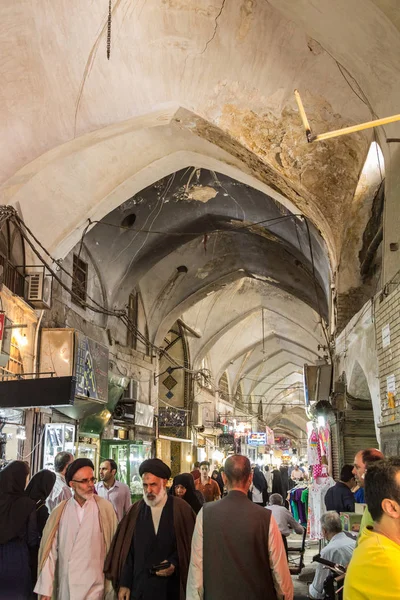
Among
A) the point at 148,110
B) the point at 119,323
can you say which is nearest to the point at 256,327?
→ the point at 119,323

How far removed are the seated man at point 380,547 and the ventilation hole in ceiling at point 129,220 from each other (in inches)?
466

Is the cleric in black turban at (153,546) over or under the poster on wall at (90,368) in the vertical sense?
under

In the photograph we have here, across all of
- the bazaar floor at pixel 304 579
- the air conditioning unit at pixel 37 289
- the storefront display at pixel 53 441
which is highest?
the air conditioning unit at pixel 37 289

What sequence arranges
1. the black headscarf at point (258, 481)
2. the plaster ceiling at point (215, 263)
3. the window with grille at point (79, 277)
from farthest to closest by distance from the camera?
the black headscarf at point (258, 481)
the plaster ceiling at point (215, 263)
the window with grille at point (79, 277)

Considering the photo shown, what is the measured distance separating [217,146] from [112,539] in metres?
7.64

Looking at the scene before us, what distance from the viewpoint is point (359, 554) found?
168cm

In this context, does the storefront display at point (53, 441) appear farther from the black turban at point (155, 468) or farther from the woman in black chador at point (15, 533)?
the black turban at point (155, 468)

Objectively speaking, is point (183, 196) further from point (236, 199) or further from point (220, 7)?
point (220, 7)

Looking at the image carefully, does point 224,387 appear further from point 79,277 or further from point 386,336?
point 386,336

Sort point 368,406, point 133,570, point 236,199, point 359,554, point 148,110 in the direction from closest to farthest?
point 359,554
point 133,570
point 148,110
point 368,406
point 236,199

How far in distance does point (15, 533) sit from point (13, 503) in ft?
0.58

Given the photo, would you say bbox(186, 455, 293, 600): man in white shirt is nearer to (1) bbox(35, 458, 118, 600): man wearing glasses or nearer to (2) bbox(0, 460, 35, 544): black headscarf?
(1) bbox(35, 458, 118, 600): man wearing glasses

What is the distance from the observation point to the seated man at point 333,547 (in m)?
4.04

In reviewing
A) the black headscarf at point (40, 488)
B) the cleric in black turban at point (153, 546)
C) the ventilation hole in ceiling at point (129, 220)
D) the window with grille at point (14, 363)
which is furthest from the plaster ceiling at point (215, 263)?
the cleric in black turban at point (153, 546)
